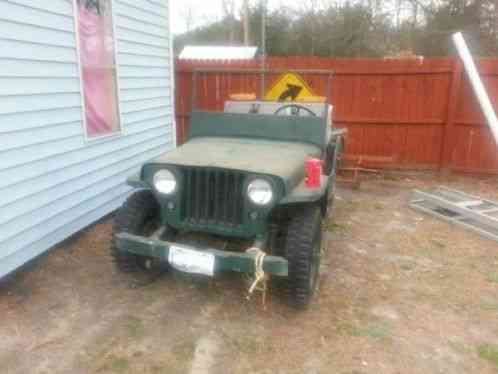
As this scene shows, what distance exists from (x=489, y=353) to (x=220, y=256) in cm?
192

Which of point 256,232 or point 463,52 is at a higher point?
point 463,52

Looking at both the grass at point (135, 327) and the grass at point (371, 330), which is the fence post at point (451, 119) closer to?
the grass at point (371, 330)

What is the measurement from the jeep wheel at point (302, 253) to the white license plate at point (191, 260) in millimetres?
578

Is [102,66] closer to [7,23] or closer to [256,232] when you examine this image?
[7,23]

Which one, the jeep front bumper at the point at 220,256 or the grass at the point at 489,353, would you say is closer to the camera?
the grass at the point at 489,353

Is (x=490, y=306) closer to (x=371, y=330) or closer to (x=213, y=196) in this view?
(x=371, y=330)

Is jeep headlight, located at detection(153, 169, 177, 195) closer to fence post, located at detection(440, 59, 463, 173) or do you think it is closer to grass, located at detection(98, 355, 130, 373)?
grass, located at detection(98, 355, 130, 373)

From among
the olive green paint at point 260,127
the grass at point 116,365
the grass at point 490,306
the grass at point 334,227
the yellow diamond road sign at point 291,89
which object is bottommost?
the grass at point 116,365

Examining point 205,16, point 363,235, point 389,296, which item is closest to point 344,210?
point 363,235

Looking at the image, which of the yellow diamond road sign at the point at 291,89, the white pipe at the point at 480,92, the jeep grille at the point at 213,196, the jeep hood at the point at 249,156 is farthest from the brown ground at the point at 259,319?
the white pipe at the point at 480,92

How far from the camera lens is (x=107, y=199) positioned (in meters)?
5.16

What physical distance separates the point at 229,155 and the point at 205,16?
3043 centimetres

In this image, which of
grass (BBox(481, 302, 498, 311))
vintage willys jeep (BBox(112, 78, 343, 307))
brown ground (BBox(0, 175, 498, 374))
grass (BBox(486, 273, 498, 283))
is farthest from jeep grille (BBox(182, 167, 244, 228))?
grass (BBox(486, 273, 498, 283))

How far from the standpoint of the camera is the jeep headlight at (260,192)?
10.0ft
